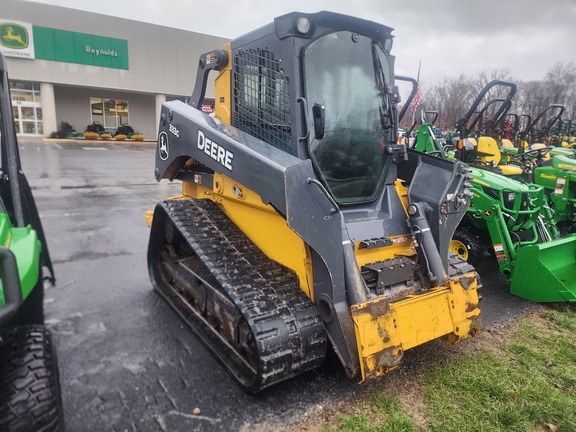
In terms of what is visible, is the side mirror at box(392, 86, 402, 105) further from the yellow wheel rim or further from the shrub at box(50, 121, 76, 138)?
the shrub at box(50, 121, 76, 138)

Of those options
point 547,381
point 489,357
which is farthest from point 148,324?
point 547,381

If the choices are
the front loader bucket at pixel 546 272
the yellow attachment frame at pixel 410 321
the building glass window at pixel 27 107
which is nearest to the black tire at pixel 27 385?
the yellow attachment frame at pixel 410 321

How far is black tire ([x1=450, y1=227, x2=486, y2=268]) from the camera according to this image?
16.8 ft

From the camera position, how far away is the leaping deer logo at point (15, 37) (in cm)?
2309

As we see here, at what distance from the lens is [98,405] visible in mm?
2781

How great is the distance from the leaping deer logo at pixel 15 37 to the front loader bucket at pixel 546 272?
90.6 ft

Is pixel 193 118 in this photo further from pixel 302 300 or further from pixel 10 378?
pixel 10 378

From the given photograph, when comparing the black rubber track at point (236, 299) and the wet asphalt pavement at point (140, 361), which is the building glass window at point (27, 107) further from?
the black rubber track at point (236, 299)

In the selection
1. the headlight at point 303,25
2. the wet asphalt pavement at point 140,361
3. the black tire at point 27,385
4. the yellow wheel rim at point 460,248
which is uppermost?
the headlight at point 303,25

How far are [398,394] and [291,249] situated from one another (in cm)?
126

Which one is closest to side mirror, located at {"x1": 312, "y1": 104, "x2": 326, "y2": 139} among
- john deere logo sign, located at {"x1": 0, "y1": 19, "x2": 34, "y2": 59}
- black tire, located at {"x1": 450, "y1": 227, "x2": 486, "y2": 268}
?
black tire, located at {"x1": 450, "y1": 227, "x2": 486, "y2": 268}

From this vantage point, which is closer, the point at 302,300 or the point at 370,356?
the point at 370,356

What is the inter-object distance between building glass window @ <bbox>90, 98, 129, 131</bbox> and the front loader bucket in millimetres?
29481

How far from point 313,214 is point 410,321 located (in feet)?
3.46
